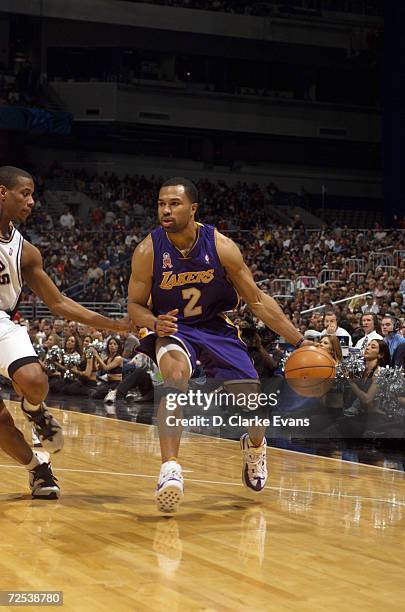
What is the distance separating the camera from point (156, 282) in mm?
5656

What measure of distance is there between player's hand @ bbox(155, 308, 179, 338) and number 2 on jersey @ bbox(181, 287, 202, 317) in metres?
0.36

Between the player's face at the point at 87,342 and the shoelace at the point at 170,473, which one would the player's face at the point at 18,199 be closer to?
the shoelace at the point at 170,473

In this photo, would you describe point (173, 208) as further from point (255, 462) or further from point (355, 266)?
point (355, 266)

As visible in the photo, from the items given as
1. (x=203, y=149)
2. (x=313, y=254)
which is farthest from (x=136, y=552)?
(x=203, y=149)

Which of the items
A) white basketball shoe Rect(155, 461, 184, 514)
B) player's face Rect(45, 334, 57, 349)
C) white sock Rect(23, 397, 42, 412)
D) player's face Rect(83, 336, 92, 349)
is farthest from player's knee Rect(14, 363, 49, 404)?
player's face Rect(45, 334, 57, 349)

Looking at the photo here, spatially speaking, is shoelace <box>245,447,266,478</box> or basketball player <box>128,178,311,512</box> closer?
basketball player <box>128,178,311,512</box>

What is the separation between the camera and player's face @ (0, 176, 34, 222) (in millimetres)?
→ 5398

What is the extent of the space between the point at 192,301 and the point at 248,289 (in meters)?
0.33

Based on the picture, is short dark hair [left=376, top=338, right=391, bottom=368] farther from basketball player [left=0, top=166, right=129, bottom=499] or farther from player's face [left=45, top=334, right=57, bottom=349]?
player's face [left=45, top=334, right=57, bottom=349]

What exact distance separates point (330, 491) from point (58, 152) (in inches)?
1039

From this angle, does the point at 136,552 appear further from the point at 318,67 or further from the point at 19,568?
the point at 318,67

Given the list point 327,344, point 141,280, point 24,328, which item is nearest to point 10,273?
point 24,328

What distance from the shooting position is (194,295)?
566cm

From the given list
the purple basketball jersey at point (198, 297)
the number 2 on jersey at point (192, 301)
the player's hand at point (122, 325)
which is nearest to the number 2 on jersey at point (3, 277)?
the player's hand at point (122, 325)
